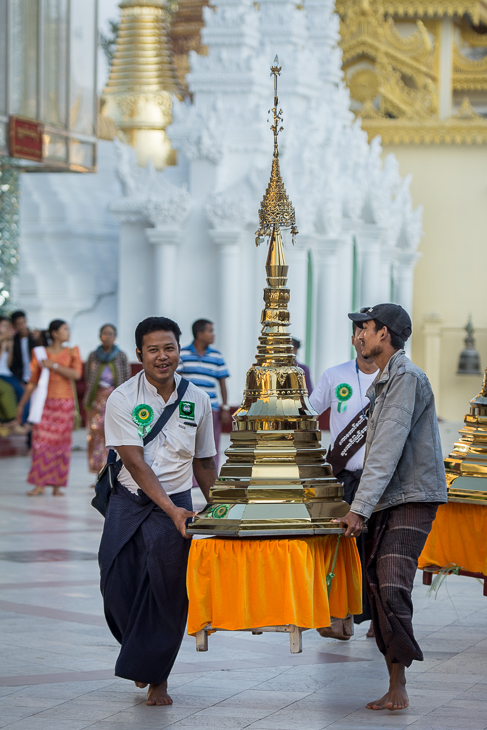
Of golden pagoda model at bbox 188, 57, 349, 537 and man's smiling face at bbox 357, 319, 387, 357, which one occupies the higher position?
man's smiling face at bbox 357, 319, 387, 357

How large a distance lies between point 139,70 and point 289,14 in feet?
22.6

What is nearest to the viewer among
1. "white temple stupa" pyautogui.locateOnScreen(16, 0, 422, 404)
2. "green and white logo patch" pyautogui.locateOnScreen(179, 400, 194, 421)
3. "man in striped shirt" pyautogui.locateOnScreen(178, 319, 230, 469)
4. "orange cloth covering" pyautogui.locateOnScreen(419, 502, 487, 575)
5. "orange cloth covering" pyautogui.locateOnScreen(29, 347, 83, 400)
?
"green and white logo patch" pyautogui.locateOnScreen(179, 400, 194, 421)

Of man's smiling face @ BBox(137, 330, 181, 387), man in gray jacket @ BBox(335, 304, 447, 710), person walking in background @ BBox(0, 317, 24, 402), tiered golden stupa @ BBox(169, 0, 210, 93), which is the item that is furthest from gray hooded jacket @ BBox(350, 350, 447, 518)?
tiered golden stupa @ BBox(169, 0, 210, 93)

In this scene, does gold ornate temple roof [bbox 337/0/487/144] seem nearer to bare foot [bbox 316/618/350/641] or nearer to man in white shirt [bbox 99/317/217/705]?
bare foot [bbox 316/618/350/641]

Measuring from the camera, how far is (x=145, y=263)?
18688 millimetres

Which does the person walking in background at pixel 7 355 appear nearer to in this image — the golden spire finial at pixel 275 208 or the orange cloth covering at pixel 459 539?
the orange cloth covering at pixel 459 539

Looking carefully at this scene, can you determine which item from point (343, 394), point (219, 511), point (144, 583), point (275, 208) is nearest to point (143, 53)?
point (343, 394)

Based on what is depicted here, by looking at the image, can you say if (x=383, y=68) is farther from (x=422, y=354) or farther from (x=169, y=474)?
(x=169, y=474)

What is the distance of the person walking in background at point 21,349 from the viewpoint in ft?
50.3

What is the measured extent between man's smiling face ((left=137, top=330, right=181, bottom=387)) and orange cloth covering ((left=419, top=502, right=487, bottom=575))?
1.75 meters

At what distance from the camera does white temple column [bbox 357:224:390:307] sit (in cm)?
2139

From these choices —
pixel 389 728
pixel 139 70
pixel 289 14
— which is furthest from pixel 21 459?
pixel 139 70

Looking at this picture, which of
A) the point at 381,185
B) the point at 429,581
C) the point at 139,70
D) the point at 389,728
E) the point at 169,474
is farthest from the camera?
the point at 139,70

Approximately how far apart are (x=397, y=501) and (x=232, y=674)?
3.93 feet
